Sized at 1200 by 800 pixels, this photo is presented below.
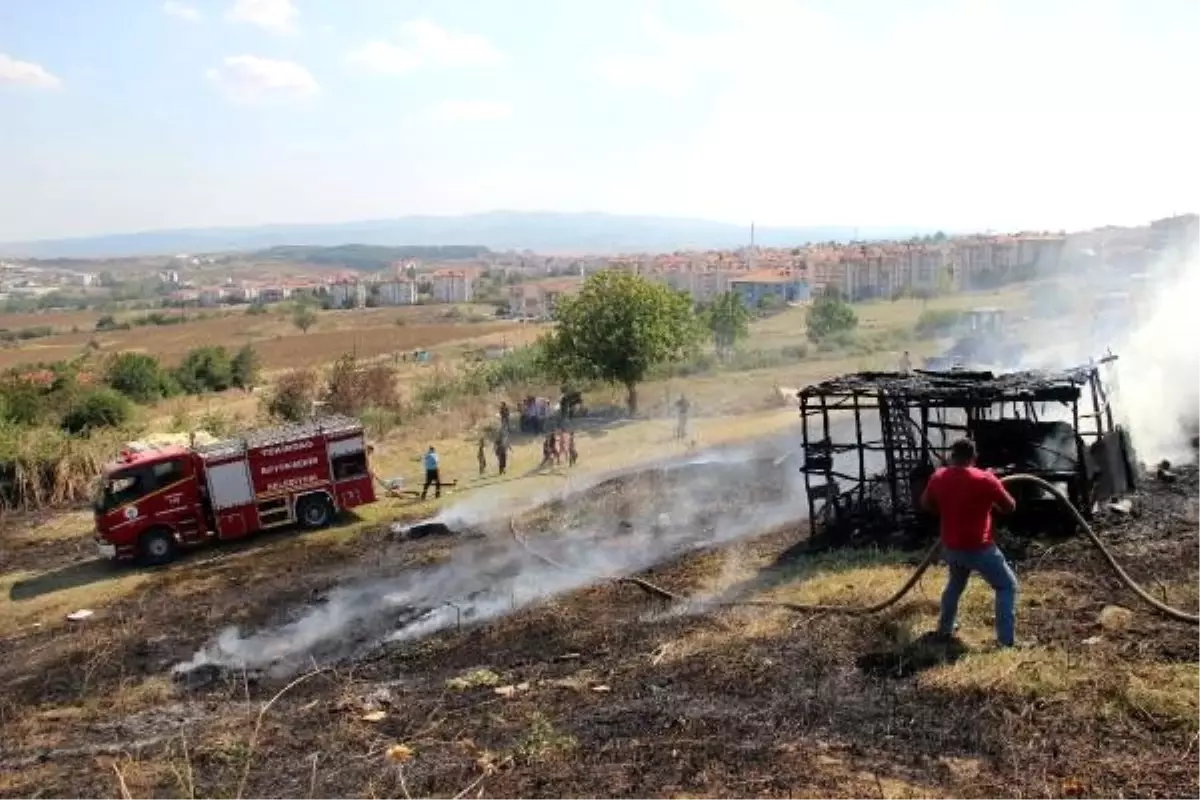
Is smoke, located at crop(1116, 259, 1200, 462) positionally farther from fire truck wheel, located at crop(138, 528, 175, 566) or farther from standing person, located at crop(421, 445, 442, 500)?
fire truck wheel, located at crop(138, 528, 175, 566)

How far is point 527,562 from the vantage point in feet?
60.7

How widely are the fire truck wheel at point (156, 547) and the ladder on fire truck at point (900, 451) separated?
15.7 metres

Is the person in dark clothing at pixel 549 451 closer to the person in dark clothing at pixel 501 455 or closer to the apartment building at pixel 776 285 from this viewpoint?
the person in dark clothing at pixel 501 455

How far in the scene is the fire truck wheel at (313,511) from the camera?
76.7 feet

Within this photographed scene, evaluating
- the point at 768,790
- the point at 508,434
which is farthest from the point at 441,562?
the point at 508,434

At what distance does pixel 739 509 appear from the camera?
20688 mm

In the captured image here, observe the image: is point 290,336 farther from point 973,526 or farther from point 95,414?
point 973,526

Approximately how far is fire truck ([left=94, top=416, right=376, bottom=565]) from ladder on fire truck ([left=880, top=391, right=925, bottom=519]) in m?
13.3

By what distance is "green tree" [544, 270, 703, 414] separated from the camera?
3616 centimetres

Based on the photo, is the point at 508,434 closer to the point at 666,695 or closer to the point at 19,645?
the point at 19,645

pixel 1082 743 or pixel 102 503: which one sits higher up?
pixel 1082 743

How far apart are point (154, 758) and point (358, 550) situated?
1123 centimetres

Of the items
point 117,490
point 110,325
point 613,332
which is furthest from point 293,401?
point 110,325

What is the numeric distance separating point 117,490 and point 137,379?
30.1 meters
